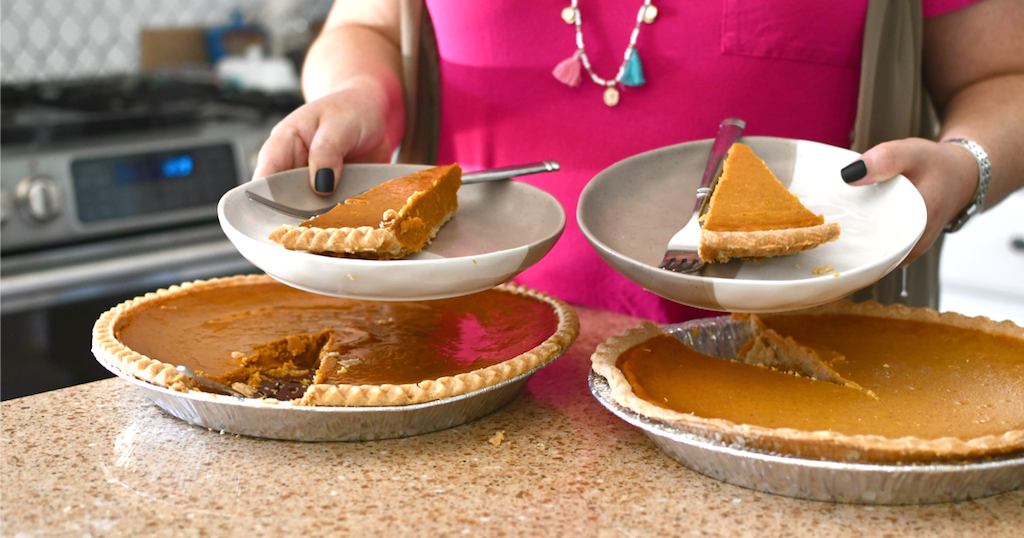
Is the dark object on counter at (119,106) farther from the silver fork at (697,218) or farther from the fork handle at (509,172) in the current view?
the silver fork at (697,218)

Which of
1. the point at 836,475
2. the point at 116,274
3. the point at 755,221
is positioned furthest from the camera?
the point at 116,274

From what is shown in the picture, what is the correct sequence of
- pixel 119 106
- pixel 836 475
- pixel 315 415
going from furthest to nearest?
1. pixel 119 106
2. pixel 315 415
3. pixel 836 475

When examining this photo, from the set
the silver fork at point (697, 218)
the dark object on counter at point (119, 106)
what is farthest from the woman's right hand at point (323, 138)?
the dark object on counter at point (119, 106)

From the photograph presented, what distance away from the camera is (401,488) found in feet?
3.41

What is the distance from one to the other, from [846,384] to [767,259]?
21 centimetres

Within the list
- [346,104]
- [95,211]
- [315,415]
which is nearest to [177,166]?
[95,211]

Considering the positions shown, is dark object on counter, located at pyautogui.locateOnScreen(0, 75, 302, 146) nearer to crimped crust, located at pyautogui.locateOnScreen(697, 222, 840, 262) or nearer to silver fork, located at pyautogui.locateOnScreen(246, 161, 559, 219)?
silver fork, located at pyautogui.locateOnScreen(246, 161, 559, 219)

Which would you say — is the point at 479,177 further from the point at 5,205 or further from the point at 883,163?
the point at 5,205

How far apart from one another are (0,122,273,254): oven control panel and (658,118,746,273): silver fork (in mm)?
2386

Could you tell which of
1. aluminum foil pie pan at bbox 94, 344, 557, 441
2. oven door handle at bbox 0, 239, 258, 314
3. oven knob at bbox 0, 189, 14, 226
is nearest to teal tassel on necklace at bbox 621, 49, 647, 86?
aluminum foil pie pan at bbox 94, 344, 557, 441

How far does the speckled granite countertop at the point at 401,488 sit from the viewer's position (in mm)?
954

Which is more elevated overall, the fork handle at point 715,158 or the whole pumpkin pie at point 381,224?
the fork handle at point 715,158

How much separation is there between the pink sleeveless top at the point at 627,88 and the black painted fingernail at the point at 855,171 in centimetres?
40

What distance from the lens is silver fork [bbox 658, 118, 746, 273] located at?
122 centimetres
